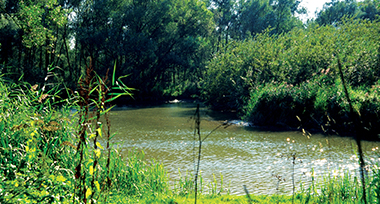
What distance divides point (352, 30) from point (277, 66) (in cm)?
509

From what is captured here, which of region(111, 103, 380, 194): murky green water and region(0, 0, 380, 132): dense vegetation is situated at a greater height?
region(0, 0, 380, 132): dense vegetation

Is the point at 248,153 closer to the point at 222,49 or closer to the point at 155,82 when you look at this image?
the point at 222,49

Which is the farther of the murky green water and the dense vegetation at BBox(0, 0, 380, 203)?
the murky green water

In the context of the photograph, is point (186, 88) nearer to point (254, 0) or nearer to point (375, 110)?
point (254, 0)

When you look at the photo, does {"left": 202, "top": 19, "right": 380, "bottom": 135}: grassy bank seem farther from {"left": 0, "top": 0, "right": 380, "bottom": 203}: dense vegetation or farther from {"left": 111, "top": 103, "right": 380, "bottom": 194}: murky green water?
{"left": 111, "top": 103, "right": 380, "bottom": 194}: murky green water

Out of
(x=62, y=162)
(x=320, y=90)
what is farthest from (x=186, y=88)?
(x=62, y=162)

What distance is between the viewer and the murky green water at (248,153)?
7.66 meters

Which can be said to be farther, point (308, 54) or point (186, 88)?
point (186, 88)

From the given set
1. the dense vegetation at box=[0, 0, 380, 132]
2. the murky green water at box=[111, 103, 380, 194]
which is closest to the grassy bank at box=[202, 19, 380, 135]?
the dense vegetation at box=[0, 0, 380, 132]

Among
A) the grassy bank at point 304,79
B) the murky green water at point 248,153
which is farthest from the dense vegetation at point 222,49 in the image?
the murky green water at point 248,153

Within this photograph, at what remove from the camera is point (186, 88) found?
1533 inches

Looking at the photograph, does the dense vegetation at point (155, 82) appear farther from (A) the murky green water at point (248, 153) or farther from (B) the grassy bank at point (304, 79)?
(A) the murky green water at point (248, 153)

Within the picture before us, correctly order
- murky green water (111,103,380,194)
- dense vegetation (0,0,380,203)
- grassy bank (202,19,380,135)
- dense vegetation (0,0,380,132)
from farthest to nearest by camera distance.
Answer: dense vegetation (0,0,380,132) → grassy bank (202,19,380,135) → murky green water (111,103,380,194) → dense vegetation (0,0,380,203)

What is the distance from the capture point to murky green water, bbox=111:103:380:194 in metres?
7.66
